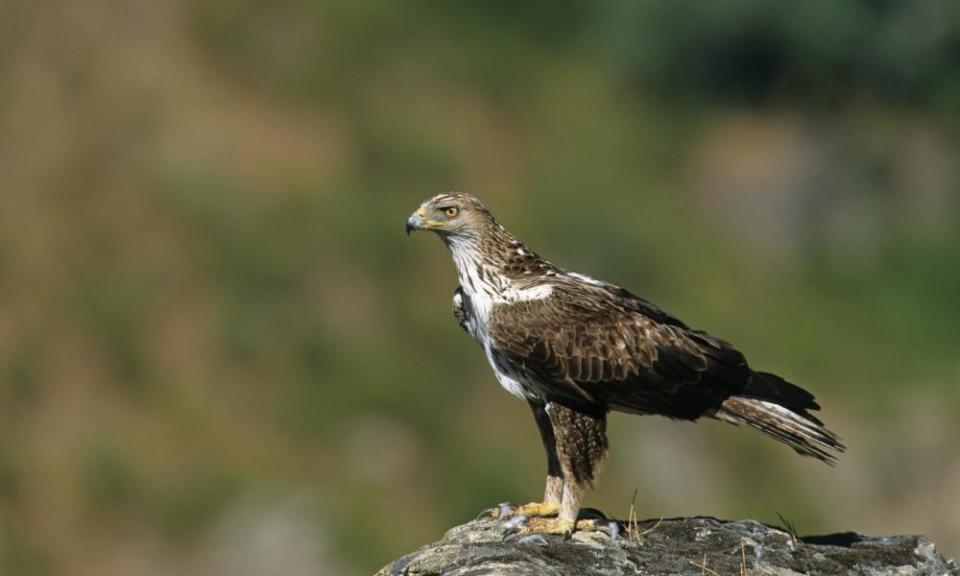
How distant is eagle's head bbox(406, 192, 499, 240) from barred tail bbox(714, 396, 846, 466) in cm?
179

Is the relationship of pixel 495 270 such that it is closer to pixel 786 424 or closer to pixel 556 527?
pixel 556 527

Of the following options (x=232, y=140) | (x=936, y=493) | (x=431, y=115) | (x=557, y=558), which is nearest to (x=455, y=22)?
(x=431, y=115)

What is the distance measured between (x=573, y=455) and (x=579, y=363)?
0.52 m

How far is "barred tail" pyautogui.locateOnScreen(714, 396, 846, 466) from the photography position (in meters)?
Result: 9.92

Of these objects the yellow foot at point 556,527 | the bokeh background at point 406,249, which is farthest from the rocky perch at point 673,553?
the bokeh background at point 406,249

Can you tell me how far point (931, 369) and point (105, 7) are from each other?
40.6ft

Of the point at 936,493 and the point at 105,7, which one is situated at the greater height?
the point at 105,7

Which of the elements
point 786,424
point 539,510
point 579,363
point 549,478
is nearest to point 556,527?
point 539,510

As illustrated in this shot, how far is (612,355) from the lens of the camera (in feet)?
32.5

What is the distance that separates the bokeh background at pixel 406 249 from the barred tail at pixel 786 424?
951cm

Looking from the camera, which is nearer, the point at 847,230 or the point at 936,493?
the point at 936,493

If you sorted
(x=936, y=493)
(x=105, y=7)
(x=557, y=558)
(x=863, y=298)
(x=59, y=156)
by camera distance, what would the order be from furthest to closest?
(x=863, y=298)
(x=105, y=7)
(x=59, y=156)
(x=936, y=493)
(x=557, y=558)

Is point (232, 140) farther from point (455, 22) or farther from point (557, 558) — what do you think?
point (557, 558)

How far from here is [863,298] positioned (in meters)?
25.7
